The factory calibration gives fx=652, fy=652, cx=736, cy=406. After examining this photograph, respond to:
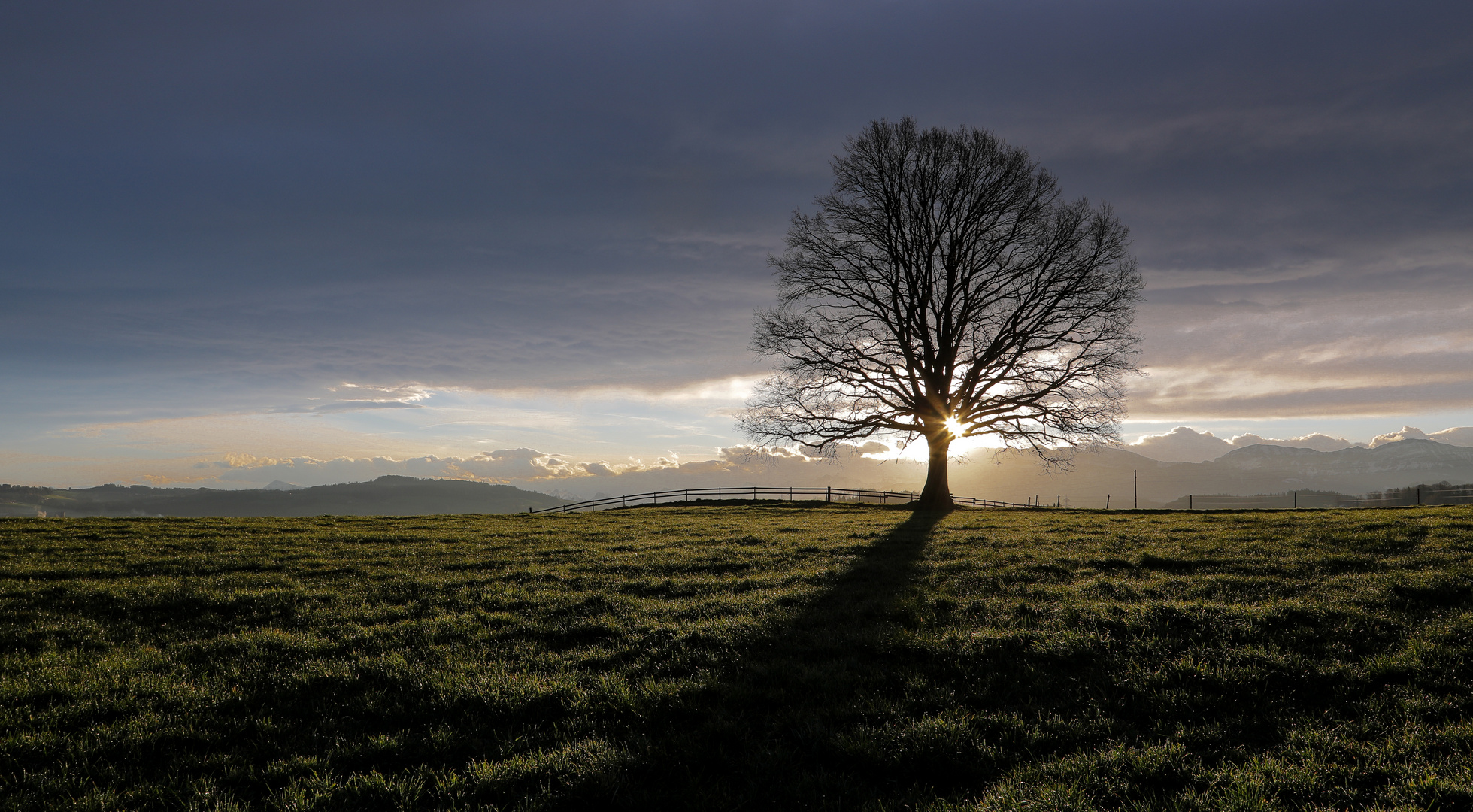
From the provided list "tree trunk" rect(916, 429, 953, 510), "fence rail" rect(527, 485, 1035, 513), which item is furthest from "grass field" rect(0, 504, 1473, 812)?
"fence rail" rect(527, 485, 1035, 513)

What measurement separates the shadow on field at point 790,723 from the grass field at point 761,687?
33mm

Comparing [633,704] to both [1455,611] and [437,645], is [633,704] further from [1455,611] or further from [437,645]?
[1455,611]

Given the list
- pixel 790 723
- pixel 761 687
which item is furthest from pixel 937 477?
pixel 790 723

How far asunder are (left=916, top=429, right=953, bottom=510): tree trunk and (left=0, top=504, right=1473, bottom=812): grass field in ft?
61.3

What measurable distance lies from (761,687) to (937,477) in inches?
1131

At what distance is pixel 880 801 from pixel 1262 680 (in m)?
4.73

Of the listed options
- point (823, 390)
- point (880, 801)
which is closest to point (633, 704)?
point (880, 801)

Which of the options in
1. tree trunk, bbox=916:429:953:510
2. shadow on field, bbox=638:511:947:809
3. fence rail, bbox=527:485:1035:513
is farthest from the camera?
fence rail, bbox=527:485:1035:513

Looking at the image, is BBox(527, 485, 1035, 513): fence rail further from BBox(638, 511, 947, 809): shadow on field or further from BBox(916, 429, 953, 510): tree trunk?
BBox(638, 511, 947, 809): shadow on field

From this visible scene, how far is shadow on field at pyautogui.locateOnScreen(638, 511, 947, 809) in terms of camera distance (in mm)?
5004

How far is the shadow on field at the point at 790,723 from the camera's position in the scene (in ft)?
16.4

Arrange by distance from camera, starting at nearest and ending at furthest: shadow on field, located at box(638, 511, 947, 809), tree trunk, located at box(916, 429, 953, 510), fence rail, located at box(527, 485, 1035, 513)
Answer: shadow on field, located at box(638, 511, 947, 809) → tree trunk, located at box(916, 429, 953, 510) → fence rail, located at box(527, 485, 1035, 513)

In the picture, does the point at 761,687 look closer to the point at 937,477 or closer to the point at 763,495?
the point at 937,477

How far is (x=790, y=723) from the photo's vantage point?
6.09m
